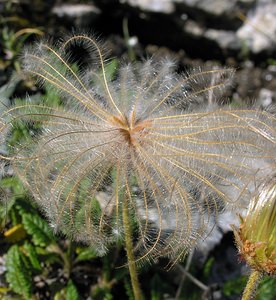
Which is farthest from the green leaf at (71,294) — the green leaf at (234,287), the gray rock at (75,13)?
the gray rock at (75,13)

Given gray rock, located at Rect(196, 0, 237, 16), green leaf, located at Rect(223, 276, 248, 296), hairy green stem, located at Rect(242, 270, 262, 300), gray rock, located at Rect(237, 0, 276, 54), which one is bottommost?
hairy green stem, located at Rect(242, 270, 262, 300)

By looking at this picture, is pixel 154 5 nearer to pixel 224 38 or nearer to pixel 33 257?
pixel 224 38

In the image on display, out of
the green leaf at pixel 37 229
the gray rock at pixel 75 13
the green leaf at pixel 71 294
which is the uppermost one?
the gray rock at pixel 75 13

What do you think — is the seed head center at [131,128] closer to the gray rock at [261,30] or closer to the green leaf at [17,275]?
the green leaf at [17,275]

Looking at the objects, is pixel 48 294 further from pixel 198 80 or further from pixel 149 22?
pixel 149 22

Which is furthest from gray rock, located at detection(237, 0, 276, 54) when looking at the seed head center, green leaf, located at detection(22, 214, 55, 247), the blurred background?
the seed head center

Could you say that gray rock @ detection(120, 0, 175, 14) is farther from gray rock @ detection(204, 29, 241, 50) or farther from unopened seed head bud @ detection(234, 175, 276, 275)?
unopened seed head bud @ detection(234, 175, 276, 275)

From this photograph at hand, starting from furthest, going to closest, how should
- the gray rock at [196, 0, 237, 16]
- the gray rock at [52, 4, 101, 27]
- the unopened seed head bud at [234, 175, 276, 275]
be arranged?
the gray rock at [196, 0, 237, 16] < the gray rock at [52, 4, 101, 27] < the unopened seed head bud at [234, 175, 276, 275]
